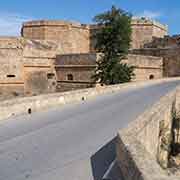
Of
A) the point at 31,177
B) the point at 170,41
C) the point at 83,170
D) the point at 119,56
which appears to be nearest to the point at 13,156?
the point at 31,177

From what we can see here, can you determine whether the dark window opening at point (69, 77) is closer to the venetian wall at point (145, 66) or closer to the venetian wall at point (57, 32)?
the venetian wall at point (145, 66)

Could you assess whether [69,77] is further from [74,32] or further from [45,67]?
[74,32]

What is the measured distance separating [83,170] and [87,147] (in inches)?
41.7

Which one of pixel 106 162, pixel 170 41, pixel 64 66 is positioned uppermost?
pixel 170 41

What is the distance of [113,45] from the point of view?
18.1 meters

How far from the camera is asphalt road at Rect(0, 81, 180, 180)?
12.2ft

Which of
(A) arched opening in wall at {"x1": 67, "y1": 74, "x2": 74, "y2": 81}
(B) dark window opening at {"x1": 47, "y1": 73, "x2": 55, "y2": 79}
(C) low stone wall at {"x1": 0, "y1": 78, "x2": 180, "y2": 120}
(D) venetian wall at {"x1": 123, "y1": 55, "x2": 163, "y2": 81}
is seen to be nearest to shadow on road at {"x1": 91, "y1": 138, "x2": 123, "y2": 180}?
(C) low stone wall at {"x1": 0, "y1": 78, "x2": 180, "y2": 120}

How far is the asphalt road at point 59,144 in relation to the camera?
12.2 feet

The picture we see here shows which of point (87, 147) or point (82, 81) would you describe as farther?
point (82, 81)

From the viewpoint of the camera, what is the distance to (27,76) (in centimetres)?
1977

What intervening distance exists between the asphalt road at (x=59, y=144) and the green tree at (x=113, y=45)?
9.33m

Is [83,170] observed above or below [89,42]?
below

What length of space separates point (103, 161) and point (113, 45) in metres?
14.4

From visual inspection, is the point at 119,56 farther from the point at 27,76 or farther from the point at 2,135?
the point at 2,135
